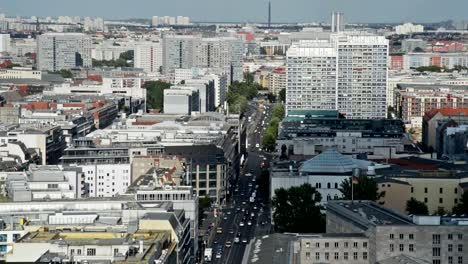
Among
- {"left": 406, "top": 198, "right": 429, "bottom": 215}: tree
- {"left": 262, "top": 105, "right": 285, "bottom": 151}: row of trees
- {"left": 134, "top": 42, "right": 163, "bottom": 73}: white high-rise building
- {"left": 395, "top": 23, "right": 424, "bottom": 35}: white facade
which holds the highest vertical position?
{"left": 395, "top": 23, "right": 424, "bottom": 35}: white facade

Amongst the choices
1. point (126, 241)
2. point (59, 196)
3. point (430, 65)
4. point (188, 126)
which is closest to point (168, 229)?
point (126, 241)

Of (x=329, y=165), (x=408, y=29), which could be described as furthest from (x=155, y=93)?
(x=408, y=29)

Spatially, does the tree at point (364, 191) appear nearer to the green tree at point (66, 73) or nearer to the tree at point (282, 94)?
the tree at point (282, 94)

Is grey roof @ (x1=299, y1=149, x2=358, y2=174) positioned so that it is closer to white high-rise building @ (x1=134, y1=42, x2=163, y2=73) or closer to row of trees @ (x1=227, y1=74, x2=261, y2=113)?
row of trees @ (x1=227, y1=74, x2=261, y2=113)

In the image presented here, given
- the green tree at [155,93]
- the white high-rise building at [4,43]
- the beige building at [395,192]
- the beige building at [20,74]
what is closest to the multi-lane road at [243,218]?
the beige building at [395,192]

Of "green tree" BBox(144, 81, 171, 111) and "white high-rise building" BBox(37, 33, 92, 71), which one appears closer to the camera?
"green tree" BBox(144, 81, 171, 111)

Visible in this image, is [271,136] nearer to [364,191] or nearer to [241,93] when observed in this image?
[364,191]

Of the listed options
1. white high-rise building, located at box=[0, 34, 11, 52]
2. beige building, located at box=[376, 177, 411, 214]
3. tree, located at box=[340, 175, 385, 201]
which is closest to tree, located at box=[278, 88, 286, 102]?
white high-rise building, located at box=[0, 34, 11, 52]
